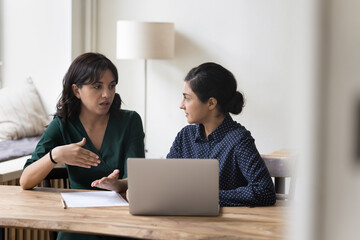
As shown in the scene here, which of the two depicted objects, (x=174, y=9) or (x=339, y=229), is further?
(x=174, y=9)

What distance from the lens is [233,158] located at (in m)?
1.95

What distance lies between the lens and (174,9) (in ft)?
14.7

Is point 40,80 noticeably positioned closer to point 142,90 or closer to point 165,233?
point 142,90

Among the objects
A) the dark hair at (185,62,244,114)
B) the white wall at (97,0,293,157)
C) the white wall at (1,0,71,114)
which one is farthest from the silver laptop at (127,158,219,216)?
the white wall at (1,0,71,114)

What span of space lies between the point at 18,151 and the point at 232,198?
208 centimetres

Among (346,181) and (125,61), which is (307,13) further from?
(125,61)

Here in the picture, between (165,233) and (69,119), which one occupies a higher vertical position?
(69,119)

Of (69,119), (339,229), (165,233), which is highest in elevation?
(339,229)

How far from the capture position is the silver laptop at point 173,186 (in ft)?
5.32

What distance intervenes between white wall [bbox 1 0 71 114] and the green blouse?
2038mm

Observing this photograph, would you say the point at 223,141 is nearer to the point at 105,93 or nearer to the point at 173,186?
the point at 173,186

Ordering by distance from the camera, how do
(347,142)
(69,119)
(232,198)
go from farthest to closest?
(69,119) < (232,198) < (347,142)

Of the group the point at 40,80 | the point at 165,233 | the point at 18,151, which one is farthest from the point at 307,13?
the point at 40,80

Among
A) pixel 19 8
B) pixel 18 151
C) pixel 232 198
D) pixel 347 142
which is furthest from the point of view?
pixel 19 8
